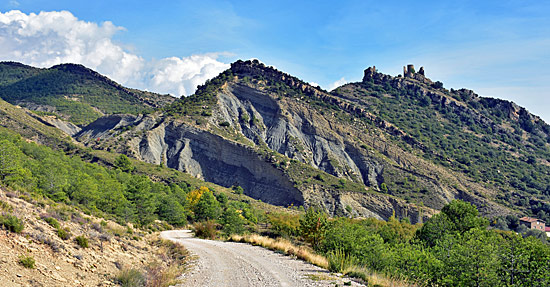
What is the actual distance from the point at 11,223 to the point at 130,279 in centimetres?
443

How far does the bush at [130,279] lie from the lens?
39.4ft

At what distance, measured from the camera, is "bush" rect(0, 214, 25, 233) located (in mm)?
11562

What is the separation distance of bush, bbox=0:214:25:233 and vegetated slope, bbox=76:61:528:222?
75.6 m

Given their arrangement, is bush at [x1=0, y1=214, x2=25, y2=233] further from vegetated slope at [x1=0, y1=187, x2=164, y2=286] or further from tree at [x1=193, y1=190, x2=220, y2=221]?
tree at [x1=193, y1=190, x2=220, y2=221]

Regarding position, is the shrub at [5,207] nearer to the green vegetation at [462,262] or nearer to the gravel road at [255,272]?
the gravel road at [255,272]

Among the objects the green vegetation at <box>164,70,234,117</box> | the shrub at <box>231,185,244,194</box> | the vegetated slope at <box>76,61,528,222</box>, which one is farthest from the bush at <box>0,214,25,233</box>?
the green vegetation at <box>164,70,234,117</box>

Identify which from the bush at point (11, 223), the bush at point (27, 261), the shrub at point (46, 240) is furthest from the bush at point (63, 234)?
the bush at point (27, 261)

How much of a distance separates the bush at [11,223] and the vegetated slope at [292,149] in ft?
248

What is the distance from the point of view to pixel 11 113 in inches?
3420

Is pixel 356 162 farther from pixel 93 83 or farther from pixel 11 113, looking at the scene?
pixel 93 83

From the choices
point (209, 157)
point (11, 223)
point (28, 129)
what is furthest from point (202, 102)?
point (11, 223)

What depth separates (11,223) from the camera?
38.1ft

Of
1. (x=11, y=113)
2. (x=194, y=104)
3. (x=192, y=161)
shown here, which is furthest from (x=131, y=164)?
(x=194, y=104)

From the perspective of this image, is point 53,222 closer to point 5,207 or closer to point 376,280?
point 5,207
